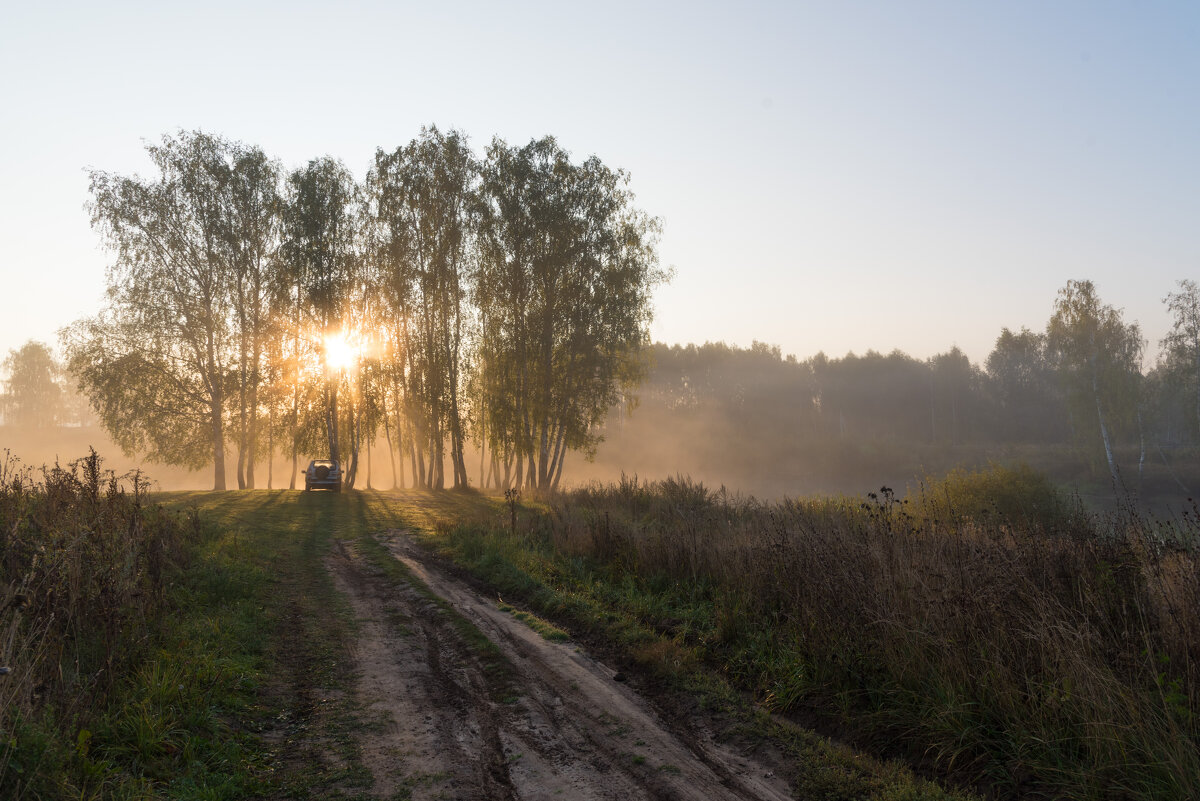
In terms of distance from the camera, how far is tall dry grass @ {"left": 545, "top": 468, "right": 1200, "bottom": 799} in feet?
14.8

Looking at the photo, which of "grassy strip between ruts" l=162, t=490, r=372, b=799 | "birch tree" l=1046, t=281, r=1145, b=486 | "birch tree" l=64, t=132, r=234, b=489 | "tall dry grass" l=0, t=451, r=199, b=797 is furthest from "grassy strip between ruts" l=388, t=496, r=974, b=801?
"birch tree" l=1046, t=281, r=1145, b=486

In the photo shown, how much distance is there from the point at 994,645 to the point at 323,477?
1114 inches

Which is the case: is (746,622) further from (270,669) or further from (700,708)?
(270,669)

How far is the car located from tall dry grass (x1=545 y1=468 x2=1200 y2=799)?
24058mm

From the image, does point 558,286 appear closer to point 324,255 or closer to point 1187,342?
point 324,255

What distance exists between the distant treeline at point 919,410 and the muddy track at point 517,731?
49.7 m

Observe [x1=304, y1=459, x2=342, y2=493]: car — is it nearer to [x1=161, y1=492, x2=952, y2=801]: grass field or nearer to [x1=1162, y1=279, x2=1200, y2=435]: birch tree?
[x1=161, y1=492, x2=952, y2=801]: grass field

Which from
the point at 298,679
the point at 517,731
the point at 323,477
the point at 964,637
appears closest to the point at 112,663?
the point at 298,679

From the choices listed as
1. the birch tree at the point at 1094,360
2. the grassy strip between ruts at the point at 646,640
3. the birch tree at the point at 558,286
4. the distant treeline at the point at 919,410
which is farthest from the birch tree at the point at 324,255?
the birch tree at the point at 1094,360

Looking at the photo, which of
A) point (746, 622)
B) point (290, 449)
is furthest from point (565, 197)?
point (746, 622)

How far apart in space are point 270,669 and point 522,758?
3.56 m

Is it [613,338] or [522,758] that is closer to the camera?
[522,758]

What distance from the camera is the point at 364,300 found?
108ft

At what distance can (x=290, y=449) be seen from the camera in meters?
36.4
